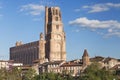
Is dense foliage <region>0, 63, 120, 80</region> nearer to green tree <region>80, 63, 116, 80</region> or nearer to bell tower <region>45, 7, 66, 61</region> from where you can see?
green tree <region>80, 63, 116, 80</region>

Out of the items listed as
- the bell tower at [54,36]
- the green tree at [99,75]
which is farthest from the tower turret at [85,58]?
the bell tower at [54,36]

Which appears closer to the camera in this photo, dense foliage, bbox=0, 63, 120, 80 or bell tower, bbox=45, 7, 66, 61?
dense foliage, bbox=0, 63, 120, 80

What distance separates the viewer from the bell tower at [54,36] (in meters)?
173

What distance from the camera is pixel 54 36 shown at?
6929 inches

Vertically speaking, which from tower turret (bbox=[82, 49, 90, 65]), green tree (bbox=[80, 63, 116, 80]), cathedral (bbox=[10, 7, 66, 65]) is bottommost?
green tree (bbox=[80, 63, 116, 80])

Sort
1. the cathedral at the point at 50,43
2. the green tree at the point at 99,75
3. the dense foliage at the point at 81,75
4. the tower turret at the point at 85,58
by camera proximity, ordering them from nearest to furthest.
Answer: the green tree at the point at 99,75 → the dense foliage at the point at 81,75 → the tower turret at the point at 85,58 → the cathedral at the point at 50,43

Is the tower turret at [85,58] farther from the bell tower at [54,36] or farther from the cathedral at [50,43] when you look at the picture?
the bell tower at [54,36]

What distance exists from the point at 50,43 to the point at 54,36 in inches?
132

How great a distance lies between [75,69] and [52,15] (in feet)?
124

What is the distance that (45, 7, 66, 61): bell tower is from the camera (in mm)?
173125

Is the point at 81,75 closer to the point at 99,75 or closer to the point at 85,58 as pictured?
the point at 99,75

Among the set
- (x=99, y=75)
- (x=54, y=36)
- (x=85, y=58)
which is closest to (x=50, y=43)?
(x=54, y=36)

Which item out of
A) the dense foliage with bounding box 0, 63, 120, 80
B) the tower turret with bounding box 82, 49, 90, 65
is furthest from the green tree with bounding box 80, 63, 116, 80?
the tower turret with bounding box 82, 49, 90, 65

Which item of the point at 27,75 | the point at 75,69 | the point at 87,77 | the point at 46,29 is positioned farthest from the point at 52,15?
the point at 87,77
